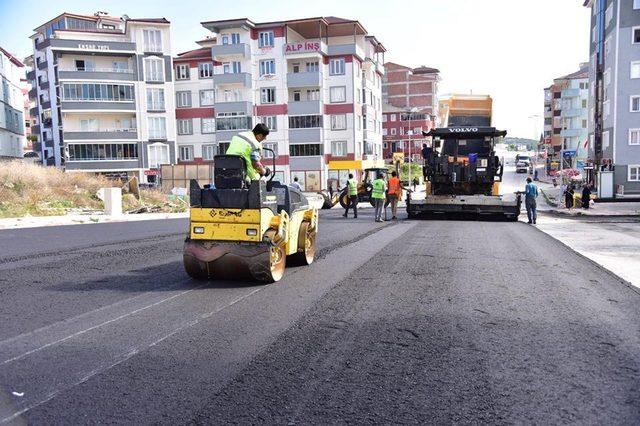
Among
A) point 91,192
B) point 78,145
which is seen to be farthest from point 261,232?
point 78,145

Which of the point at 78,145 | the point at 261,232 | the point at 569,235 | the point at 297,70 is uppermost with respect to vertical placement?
the point at 297,70

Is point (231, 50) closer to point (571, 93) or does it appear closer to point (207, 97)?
point (207, 97)

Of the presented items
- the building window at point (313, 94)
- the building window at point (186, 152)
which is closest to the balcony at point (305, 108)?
the building window at point (313, 94)

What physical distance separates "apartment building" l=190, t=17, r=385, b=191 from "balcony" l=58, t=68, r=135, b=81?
7.85 m

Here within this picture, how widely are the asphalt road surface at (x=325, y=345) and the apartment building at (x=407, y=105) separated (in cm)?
7850

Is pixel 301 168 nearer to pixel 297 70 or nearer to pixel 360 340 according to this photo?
pixel 297 70

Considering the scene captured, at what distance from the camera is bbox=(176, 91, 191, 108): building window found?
5403 cm

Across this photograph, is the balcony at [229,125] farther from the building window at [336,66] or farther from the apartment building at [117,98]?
the building window at [336,66]

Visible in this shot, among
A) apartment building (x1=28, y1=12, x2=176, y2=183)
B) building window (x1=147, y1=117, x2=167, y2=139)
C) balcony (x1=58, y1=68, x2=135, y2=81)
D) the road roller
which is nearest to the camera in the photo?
the road roller

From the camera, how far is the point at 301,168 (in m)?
51.0

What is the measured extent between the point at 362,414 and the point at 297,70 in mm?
50182

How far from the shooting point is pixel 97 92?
5000 centimetres

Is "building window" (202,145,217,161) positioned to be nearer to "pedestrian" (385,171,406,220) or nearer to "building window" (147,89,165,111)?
"building window" (147,89,165,111)

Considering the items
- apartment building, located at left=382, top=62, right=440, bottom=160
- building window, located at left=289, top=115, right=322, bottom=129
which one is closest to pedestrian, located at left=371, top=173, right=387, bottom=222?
building window, located at left=289, top=115, right=322, bottom=129
